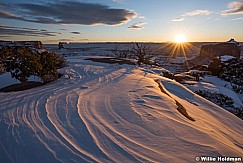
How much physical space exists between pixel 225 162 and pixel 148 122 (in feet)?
4.97

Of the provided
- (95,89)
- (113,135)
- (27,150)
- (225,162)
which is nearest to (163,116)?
(113,135)

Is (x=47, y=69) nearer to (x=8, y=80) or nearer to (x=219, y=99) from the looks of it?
(x=8, y=80)

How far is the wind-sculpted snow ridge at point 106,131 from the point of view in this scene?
118 inches

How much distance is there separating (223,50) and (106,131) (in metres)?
56.7

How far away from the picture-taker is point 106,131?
366cm

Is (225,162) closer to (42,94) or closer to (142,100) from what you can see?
(142,100)

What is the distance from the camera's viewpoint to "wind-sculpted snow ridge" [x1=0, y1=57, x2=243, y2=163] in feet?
9.82

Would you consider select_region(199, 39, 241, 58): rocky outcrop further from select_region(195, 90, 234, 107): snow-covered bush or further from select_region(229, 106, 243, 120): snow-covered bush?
select_region(229, 106, 243, 120): snow-covered bush

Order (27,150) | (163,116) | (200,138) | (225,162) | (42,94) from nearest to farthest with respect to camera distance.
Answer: (225,162) → (27,150) → (200,138) → (163,116) → (42,94)

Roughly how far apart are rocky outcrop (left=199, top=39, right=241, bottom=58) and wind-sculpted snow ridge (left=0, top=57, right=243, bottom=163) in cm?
5149

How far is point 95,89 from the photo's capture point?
6852mm

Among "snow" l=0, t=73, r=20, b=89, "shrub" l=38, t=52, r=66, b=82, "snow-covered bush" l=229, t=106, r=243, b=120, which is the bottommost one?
"snow-covered bush" l=229, t=106, r=243, b=120

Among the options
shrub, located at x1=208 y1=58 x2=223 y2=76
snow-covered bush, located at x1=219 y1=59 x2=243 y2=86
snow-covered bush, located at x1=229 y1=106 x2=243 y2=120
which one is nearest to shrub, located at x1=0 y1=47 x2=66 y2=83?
snow-covered bush, located at x1=229 y1=106 x2=243 y2=120

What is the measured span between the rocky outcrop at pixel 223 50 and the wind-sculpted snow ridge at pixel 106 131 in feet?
169
